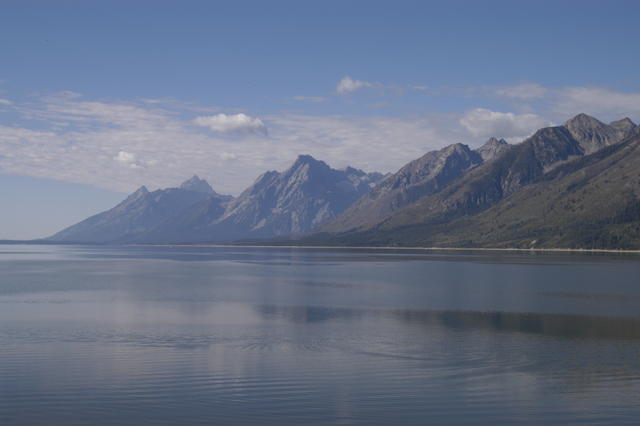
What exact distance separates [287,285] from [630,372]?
93705 millimetres

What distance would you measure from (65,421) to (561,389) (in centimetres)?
3015

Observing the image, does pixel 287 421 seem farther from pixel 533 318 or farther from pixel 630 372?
pixel 533 318

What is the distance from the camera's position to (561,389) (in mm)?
40500

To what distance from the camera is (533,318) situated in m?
75.9

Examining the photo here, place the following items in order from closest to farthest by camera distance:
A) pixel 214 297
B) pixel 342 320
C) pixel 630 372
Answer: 1. pixel 630 372
2. pixel 342 320
3. pixel 214 297

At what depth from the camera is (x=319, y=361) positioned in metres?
49.2

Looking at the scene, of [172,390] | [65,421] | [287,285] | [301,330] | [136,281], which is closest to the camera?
[65,421]

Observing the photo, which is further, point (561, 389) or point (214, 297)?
point (214, 297)

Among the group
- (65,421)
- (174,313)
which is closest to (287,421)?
(65,421)

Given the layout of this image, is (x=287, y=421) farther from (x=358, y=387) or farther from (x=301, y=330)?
(x=301, y=330)

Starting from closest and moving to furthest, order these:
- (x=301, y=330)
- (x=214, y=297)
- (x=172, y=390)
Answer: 1. (x=172, y=390)
2. (x=301, y=330)
3. (x=214, y=297)

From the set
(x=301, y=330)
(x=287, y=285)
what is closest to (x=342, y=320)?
(x=301, y=330)

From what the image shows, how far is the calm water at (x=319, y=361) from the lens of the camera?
35.7 metres

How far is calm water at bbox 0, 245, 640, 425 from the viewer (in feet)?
117
